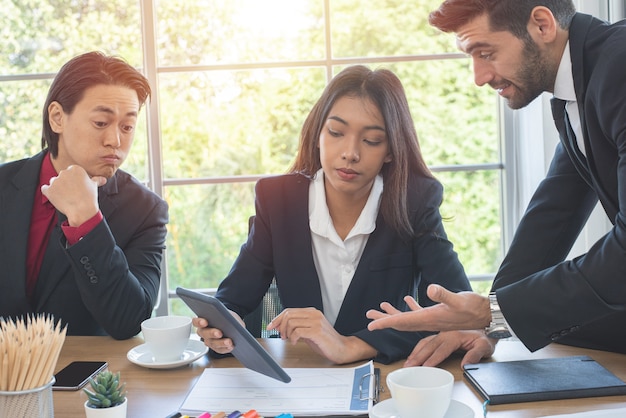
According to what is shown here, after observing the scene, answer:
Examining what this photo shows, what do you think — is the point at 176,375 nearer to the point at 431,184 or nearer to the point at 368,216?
the point at 368,216

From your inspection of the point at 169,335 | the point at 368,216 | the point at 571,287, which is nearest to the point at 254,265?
the point at 368,216

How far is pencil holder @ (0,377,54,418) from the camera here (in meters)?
1.04

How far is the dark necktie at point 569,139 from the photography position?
1596 mm

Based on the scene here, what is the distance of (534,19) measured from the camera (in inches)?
62.1

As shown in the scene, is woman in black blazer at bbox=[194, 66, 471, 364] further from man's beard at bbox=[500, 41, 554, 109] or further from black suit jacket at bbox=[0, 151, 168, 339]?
man's beard at bbox=[500, 41, 554, 109]

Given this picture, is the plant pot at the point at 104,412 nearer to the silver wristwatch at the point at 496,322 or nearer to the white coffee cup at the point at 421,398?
the white coffee cup at the point at 421,398

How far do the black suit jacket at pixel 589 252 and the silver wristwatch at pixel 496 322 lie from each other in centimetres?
2

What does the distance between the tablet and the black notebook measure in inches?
14.3

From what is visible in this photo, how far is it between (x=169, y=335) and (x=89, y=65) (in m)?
0.98

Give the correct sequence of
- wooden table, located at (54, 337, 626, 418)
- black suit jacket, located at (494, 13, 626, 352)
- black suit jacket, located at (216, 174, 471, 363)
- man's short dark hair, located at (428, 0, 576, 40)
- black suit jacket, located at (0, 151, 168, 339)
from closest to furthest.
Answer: wooden table, located at (54, 337, 626, 418) < black suit jacket, located at (494, 13, 626, 352) < man's short dark hair, located at (428, 0, 576, 40) < black suit jacket, located at (0, 151, 168, 339) < black suit jacket, located at (216, 174, 471, 363)

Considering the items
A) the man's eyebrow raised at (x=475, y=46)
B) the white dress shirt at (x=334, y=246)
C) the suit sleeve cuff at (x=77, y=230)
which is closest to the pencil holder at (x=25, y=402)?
the suit sleeve cuff at (x=77, y=230)

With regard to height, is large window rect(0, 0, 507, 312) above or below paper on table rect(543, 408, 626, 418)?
above

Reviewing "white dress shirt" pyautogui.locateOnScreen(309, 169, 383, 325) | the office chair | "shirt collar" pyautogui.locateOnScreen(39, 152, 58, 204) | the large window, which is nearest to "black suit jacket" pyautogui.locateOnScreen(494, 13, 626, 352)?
"white dress shirt" pyautogui.locateOnScreen(309, 169, 383, 325)

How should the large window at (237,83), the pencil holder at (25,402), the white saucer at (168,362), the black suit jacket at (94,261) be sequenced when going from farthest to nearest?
1. the large window at (237,83)
2. the black suit jacket at (94,261)
3. the white saucer at (168,362)
4. the pencil holder at (25,402)
